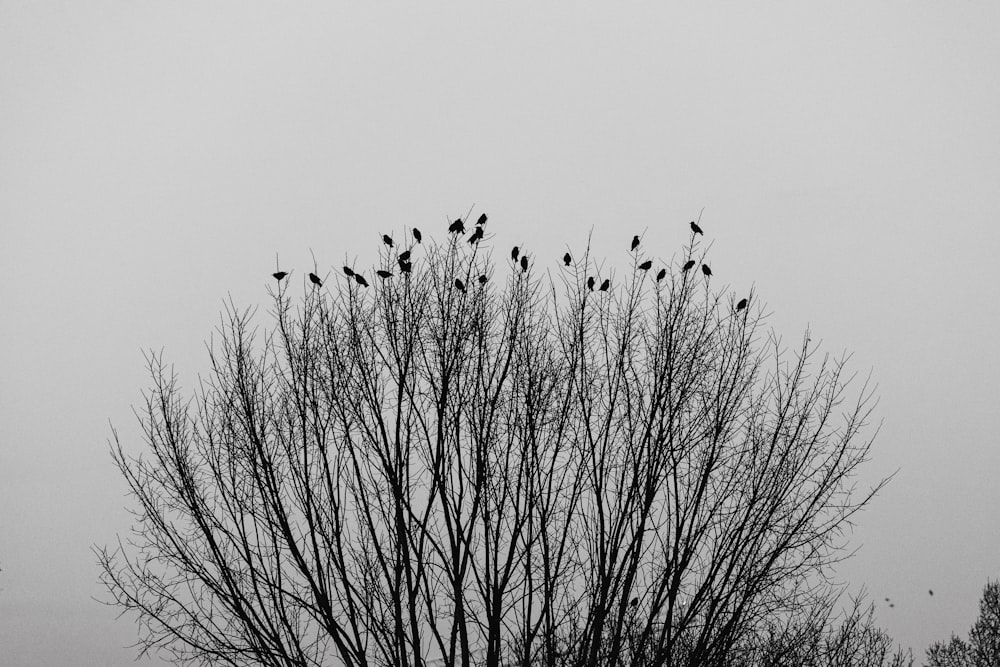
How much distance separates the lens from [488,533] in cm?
757

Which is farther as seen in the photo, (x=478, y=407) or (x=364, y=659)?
(x=478, y=407)

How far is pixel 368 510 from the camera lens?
7.53 metres

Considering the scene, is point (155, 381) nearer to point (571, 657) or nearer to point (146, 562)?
point (146, 562)

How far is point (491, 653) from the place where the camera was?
741cm

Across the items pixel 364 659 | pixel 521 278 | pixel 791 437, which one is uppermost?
pixel 521 278

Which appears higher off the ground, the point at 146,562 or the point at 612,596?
the point at 146,562

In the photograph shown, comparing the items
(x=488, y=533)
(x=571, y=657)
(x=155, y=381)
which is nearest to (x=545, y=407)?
(x=488, y=533)

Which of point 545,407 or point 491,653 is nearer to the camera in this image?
point 491,653

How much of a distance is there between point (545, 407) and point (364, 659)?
2.81 m

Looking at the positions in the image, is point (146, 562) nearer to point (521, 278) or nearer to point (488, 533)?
point (488, 533)

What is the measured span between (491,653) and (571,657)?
1046 millimetres

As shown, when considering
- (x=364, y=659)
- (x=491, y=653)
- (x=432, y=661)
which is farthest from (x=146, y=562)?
(x=491, y=653)

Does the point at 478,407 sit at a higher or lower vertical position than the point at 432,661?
higher

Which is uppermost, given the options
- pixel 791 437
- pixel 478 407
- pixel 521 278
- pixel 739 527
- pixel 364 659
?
pixel 521 278
